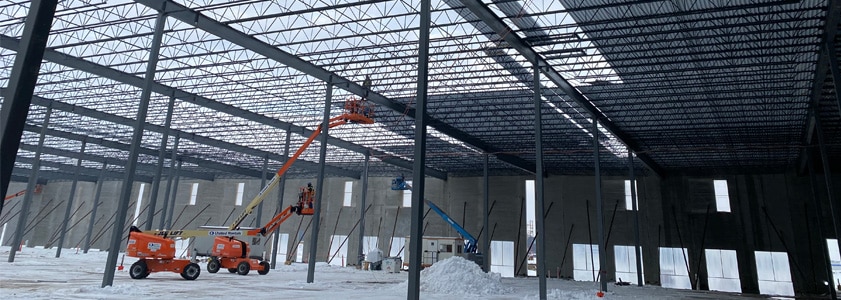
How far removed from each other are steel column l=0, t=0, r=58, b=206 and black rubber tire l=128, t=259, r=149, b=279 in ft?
53.5

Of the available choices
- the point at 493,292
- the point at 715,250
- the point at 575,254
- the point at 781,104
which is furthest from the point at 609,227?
the point at 493,292

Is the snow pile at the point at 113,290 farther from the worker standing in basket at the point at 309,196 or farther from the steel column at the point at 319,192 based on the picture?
the worker standing in basket at the point at 309,196

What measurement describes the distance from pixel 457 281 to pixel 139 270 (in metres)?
13.4

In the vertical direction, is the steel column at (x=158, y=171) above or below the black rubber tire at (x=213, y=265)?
above

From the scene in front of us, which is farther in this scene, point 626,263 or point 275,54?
point 626,263

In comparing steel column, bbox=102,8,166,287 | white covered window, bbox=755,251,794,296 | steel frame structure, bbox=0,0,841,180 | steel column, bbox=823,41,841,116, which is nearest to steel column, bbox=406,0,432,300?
steel frame structure, bbox=0,0,841,180

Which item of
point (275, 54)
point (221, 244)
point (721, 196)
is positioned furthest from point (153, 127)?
point (721, 196)

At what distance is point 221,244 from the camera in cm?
2623

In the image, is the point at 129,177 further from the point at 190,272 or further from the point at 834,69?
the point at 834,69

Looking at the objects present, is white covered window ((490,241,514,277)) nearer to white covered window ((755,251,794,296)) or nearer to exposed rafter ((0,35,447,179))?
exposed rafter ((0,35,447,179))

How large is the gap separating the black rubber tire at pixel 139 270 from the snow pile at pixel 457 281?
10.8 metres

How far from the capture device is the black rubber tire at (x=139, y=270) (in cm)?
2030

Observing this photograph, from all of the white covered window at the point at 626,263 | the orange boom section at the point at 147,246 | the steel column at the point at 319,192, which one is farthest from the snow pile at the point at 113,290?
the white covered window at the point at 626,263

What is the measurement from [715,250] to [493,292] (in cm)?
3011
